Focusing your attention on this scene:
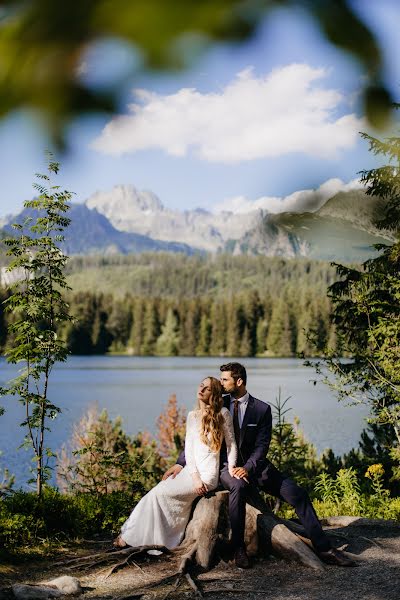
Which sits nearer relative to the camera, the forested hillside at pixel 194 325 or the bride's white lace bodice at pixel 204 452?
the bride's white lace bodice at pixel 204 452

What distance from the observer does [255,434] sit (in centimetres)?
736

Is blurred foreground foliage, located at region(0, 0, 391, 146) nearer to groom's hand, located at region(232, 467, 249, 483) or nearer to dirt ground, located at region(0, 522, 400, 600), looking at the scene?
dirt ground, located at region(0, 522, 400, 600)

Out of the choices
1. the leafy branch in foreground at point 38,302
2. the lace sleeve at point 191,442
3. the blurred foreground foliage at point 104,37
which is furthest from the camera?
the leafy branch in foreground at point 38,302

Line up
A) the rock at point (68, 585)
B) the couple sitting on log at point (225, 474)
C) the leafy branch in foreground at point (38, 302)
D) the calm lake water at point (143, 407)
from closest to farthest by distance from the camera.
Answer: the rock at point (68, 585) < the couple sitting on log at point (225, 474) < the leafy branch in foreground at point (38, 302) < the calm lake water at point (143, 407)

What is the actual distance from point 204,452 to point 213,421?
379 millimetres

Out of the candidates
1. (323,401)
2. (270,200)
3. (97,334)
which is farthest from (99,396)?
(97,334)

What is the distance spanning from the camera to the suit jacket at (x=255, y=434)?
7.27 meters

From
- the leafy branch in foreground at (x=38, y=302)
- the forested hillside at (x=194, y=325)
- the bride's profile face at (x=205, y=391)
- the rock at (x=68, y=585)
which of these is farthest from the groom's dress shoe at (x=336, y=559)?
the forested hillside at (x=194, y=325)

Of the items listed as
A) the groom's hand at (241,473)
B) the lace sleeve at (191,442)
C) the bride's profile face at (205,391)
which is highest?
the bride's profile face at (205,391)

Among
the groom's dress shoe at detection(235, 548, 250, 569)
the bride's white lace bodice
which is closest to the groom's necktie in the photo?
the bride's white lace bodice

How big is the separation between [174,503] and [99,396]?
4490 cm

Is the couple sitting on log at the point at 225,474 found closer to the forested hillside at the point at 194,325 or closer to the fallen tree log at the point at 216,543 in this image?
the fallen tree log at the point at 216,543

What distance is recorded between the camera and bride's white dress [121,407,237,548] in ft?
23.8

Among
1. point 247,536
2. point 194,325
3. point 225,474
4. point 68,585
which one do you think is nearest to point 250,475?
point 225,474
